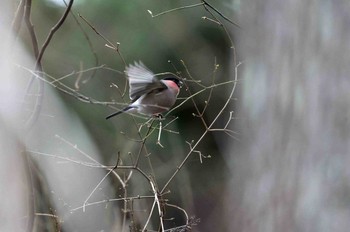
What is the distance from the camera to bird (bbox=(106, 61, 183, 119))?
2.86 metres

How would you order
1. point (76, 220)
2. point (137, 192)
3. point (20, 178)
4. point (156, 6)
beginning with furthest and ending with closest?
1. point (156, 6)
2. point (137, 192)
3. point (76, 220)
4. point (20, 178)

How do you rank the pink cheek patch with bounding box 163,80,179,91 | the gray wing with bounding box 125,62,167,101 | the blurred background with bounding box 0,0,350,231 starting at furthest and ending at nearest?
the pink cheek patch with bounding box 163,80,179,91 → the gray wing with bounding box 125,62,167,101 → the blurred background with bounding box 0,0,350,231

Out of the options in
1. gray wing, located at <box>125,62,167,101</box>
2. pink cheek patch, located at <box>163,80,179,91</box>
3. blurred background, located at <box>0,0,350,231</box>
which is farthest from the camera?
pink cheek patch, located at <box>163,80,179,91</box>

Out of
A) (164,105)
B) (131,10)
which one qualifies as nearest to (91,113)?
(131,10)

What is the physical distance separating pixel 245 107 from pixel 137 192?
3.22 metres

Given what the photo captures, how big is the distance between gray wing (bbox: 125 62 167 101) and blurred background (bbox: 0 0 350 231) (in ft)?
0.31

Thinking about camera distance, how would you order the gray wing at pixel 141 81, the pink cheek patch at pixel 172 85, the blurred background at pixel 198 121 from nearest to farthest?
the blurred background at pixel 198 121
the gray wing at pixel 141 81
the pink cheek patch at pixel 172 85

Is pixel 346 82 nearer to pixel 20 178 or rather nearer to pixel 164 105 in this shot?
pixel 20 178

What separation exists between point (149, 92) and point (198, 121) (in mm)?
1731

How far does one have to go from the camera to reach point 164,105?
305 cm

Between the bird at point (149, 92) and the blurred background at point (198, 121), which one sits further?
the bird at point (149, 92)

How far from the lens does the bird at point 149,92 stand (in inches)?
113

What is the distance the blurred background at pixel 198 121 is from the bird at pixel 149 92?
0.09 m

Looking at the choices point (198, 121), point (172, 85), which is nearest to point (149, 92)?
point (172, 85)
